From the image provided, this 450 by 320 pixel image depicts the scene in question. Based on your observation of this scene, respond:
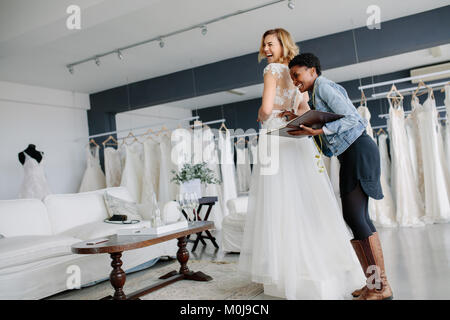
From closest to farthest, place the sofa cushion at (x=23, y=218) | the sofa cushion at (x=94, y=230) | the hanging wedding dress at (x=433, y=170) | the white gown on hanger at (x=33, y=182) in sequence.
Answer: the sofa cushion at (x=23, y=218) → the sofa cushion at (x=94, y=230) → the hanging wedding dress at (x=433, y=170) → the white gown on hanger at (x=33, y=182)

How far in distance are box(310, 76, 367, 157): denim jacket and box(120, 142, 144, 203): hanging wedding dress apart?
489cm

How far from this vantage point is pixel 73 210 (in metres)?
3.91

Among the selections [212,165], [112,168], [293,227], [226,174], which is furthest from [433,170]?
[112,168]

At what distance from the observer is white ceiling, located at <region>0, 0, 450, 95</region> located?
3566mm

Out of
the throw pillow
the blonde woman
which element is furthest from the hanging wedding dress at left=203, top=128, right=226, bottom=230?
the blonde woman

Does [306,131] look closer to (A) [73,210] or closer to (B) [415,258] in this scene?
(B) [415,258]

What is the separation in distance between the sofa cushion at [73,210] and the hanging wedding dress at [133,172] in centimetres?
211

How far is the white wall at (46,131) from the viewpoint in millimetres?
6098

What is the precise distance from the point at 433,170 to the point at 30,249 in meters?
4.93

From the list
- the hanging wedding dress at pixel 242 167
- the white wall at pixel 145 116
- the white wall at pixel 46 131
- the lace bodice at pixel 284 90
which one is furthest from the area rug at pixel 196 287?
the white wall at pixel 145 116

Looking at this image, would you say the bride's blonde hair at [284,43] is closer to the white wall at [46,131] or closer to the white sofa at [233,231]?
the white sofa at [233,231]

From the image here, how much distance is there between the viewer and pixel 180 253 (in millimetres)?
3238
